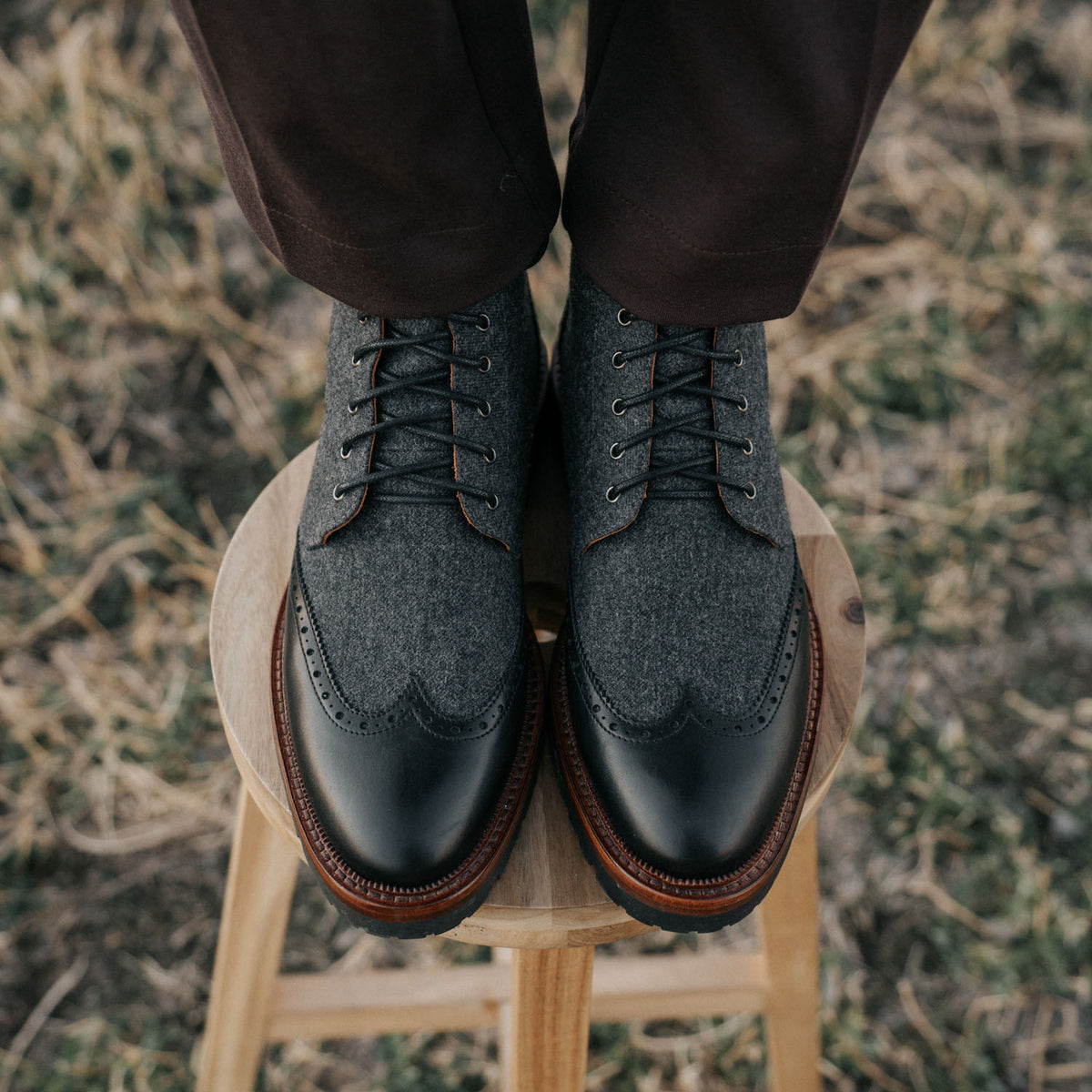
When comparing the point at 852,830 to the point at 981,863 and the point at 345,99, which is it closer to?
the point at 981,863

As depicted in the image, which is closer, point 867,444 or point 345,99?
point 345,99

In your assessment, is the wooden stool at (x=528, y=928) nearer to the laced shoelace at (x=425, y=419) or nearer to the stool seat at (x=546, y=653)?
the stool seat at (x=546, y=653)

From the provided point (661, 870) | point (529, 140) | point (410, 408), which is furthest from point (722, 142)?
point (661, 870)

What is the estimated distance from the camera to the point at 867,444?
4.23 feet

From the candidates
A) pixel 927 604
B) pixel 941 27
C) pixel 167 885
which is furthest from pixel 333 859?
pixel 941 27

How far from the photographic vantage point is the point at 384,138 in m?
0.41

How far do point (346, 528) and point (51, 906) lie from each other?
71cm

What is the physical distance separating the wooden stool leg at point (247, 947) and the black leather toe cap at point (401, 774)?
0.15m

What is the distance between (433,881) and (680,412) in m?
0.27

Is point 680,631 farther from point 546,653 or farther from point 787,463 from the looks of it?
point 787,463

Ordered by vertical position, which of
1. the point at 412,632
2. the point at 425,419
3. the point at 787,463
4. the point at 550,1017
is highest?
the point at 787,463

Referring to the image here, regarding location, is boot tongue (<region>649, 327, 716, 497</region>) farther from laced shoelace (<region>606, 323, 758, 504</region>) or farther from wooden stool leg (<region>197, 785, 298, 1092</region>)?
wooden stool leg (<region>197, 785, 298, 1092</region>)

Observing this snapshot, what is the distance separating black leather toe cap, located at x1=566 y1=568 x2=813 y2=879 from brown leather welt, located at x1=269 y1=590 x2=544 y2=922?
3 cm

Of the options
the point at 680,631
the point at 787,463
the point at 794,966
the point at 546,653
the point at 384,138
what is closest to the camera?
the point at 384,138
